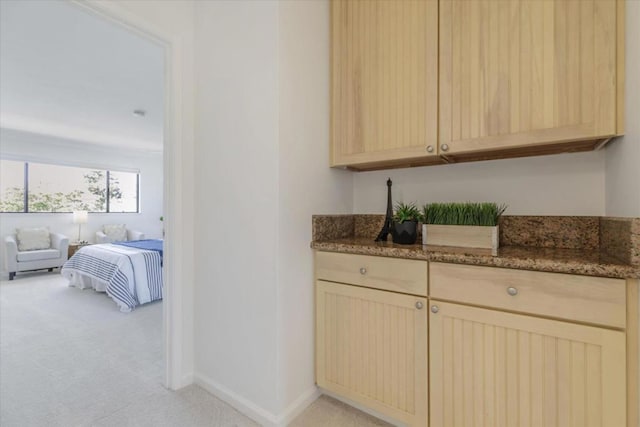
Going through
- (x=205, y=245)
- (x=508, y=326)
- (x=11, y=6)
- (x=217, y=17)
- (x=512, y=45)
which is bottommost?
(x=508, y=326)

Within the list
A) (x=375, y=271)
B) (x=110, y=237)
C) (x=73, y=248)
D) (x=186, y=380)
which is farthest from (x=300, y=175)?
(x=110, y=237)

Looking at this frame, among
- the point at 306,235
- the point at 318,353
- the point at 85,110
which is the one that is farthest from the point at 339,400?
the point at 85,110

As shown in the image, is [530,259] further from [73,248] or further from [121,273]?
[73,248]

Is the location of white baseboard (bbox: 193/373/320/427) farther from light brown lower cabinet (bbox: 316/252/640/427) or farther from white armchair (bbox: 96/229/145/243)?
white armchair (bbox: 96/229/145/243)

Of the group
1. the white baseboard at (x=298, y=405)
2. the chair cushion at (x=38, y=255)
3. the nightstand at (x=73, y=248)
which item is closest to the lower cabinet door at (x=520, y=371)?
the white baseboard at (x=298, y=405)

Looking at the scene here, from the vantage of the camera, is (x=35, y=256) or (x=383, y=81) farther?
(x=35, y=256)

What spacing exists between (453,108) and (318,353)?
1.42m

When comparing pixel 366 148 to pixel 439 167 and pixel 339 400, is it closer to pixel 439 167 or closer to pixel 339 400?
pixel 439 167

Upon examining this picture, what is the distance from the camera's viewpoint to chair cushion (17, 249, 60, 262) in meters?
4.74

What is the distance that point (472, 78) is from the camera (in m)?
1.29

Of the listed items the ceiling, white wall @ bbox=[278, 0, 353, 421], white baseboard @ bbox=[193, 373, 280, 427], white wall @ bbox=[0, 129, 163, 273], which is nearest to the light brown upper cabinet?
white wall @ bbox=[278, 0, 353, 421]

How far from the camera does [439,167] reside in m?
1.73

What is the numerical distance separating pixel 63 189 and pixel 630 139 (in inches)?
306

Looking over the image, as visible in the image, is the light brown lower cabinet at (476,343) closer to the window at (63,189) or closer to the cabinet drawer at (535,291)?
the cabinet drawer at (535,291)
